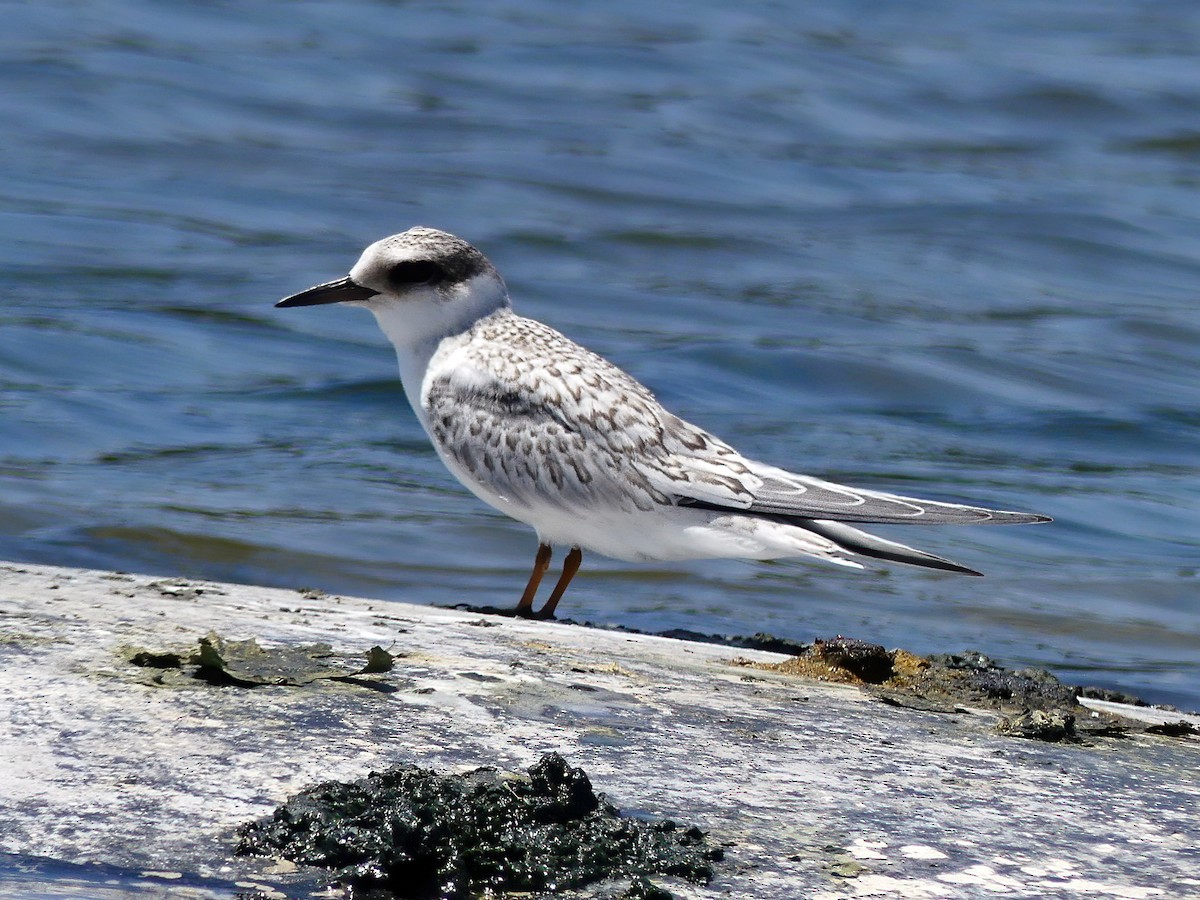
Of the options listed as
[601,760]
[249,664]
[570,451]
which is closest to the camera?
[601,760]

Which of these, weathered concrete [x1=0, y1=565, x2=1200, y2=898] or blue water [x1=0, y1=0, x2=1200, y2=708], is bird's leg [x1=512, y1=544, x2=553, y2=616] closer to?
blue water [x1=0, y1=0, x2=1200, y2=708]

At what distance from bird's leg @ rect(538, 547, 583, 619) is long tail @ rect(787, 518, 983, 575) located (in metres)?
0.81

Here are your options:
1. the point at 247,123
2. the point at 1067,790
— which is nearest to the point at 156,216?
the point at 247,123

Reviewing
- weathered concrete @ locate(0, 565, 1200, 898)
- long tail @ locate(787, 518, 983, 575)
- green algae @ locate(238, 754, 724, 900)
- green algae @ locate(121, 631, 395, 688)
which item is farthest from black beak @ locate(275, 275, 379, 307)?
green algae @ locate(238, 754, 724, 900)

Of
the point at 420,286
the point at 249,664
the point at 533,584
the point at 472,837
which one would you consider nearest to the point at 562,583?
the point at 533,584

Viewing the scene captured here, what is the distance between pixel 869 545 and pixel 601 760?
2083 mm

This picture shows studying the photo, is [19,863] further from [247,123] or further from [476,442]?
[247,123]

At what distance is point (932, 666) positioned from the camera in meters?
5.02

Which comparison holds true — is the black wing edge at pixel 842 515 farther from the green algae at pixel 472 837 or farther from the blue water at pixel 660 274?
the green algae at pixel 472 837

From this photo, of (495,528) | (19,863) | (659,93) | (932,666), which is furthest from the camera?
(659,93)

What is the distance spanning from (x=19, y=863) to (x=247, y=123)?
38.8 feet

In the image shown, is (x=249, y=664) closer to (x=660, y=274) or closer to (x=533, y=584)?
(x=533, y=584)

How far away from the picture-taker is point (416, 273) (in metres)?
6.13

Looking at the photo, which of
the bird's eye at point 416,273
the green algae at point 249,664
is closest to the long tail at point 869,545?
the bird's eye at point 416,273
